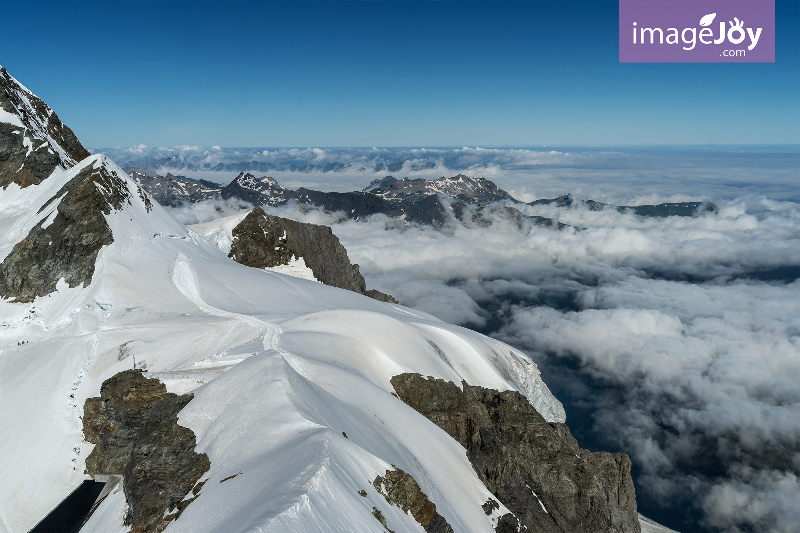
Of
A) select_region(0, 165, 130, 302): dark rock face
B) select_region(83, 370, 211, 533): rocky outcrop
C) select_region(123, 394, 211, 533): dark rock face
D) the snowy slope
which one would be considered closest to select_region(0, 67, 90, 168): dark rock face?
Answer: the snowy slope

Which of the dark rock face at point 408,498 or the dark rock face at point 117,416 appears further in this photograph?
the dark rock face at point 117,416

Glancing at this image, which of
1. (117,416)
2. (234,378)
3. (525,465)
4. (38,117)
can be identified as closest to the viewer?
(234,378)

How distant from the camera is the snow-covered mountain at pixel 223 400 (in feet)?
65.2

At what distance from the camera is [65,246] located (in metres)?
49.7

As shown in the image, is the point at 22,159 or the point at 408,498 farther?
the point at 22,159

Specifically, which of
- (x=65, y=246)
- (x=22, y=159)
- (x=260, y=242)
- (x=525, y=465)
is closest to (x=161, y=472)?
(x=525, y=465)

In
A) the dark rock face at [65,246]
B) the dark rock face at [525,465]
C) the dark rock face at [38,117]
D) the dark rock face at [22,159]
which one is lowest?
the dark rock face at [525,465]

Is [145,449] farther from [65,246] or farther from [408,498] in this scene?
[65,246]

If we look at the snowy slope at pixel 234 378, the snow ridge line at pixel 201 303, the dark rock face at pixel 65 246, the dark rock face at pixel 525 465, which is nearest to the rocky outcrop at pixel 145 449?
the snowy slope at pixel 234 378

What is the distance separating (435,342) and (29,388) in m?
43.0

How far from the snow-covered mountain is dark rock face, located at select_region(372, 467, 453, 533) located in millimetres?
107

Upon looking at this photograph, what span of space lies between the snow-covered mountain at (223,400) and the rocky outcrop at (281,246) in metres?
25.4

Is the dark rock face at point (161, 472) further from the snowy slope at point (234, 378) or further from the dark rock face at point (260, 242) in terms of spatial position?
the dark rock face at point (260, 242)

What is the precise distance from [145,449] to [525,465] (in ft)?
117
